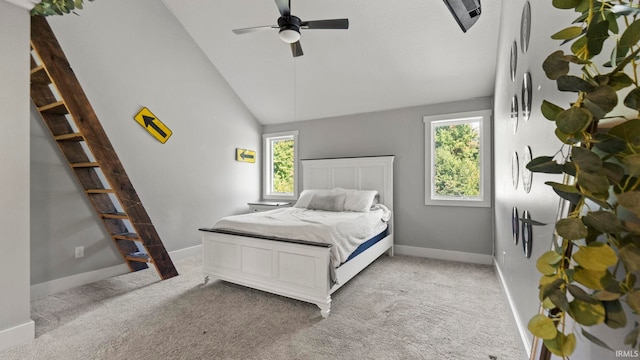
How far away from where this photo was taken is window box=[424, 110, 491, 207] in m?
3.92

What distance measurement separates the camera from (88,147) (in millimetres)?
2750

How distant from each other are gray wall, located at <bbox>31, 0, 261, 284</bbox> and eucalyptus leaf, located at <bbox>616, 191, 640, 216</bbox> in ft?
13.2

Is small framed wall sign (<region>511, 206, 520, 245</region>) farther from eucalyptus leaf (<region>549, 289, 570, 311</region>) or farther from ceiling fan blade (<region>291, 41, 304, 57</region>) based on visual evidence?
ceiling fan blade (<region>291, 41, 304, 57</region>)

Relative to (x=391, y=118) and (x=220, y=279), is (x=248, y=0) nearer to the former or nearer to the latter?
(x=391, y=118)

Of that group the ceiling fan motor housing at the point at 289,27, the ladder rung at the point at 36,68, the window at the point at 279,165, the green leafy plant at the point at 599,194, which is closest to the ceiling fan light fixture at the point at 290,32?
the ceiling fan motor housing at the point at 289,27

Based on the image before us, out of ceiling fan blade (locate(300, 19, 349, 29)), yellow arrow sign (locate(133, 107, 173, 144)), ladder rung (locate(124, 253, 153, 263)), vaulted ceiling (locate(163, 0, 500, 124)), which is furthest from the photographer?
yellow arrow sign (locate(133, 107, 173, 144))

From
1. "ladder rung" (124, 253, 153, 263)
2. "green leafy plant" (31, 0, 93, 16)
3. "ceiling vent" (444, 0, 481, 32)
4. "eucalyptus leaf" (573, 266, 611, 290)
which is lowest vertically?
"ladder rung" (124, 253, 153, 263)

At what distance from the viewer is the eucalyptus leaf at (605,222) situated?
40 cm

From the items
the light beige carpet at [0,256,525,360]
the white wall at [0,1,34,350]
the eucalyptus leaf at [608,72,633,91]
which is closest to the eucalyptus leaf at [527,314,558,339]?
the eucalyptus leaf at [608,72,633,91]

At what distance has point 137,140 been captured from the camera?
3656mm

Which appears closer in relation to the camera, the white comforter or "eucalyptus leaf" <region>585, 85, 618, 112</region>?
"eucalyptus leaf" <region>585, 85, 618, 112</region>

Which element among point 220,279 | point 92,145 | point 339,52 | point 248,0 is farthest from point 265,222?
point 248,0

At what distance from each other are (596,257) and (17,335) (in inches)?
124

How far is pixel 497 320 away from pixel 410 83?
305 centimetres
